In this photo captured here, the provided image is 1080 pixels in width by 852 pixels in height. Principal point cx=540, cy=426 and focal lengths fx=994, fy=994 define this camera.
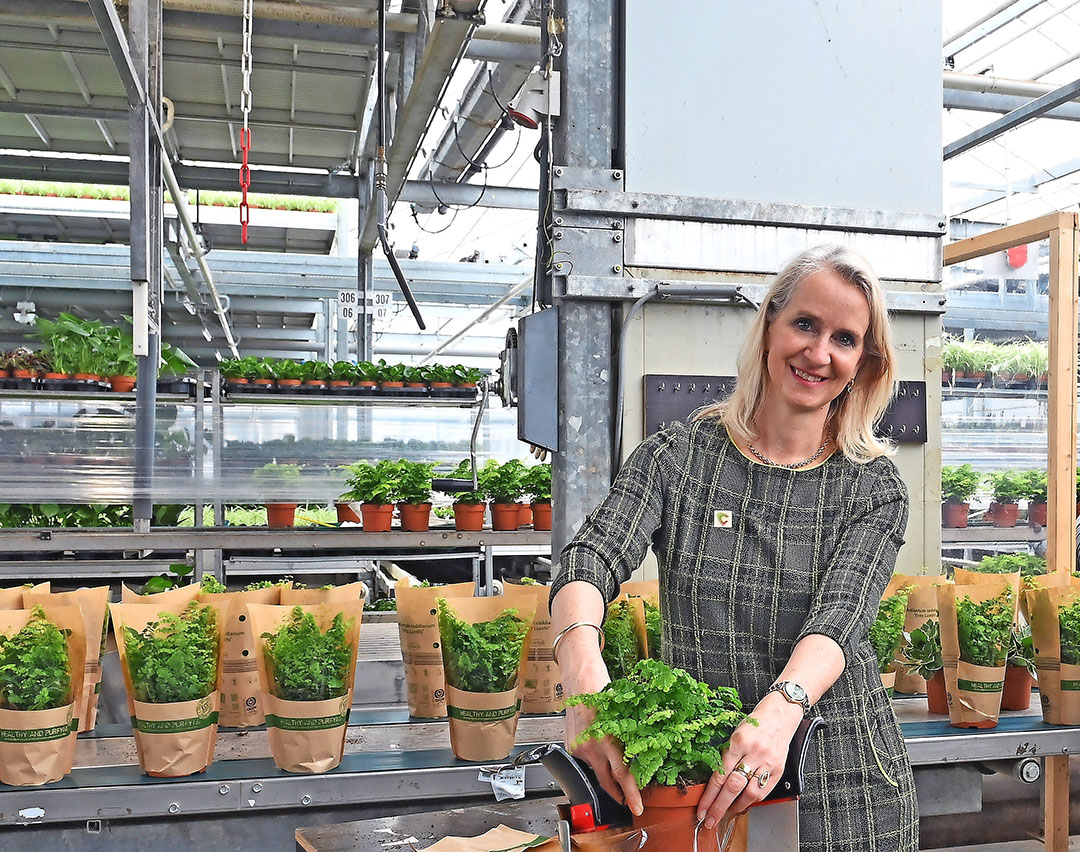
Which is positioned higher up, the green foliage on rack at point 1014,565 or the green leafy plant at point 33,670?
the green leafy plant at point 33,670

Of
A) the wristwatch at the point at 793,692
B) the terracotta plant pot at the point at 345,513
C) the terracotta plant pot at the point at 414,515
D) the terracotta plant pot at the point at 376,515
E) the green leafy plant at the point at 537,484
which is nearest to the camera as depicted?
the wristwatch at the point at 793,692

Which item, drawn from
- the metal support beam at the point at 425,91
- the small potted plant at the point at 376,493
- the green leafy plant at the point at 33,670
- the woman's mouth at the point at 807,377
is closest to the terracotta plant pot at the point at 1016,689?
the woman's mouth at the point at 807,377

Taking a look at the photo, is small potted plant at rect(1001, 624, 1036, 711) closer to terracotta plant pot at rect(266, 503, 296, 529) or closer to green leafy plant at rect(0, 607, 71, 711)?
green leafy plant at rect(0, 607, 71, 711)

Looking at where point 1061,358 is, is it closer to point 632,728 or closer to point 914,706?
point 914,706

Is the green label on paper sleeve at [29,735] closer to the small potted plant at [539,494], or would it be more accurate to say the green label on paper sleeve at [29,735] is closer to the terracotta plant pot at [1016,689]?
the terracotta plant pot at [1016,689]

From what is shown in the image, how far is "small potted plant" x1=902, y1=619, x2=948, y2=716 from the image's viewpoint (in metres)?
2.22

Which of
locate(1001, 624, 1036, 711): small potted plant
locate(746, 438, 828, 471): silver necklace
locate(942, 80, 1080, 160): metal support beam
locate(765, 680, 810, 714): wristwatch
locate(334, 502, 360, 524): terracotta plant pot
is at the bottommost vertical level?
locate(1001, 624, 1036, 711): small potted plant

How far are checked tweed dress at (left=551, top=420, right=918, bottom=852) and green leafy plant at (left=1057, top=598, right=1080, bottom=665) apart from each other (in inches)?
31.0

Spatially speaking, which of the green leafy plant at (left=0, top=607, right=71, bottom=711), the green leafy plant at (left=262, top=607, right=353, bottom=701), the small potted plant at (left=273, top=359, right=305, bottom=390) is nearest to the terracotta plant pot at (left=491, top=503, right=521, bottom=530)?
the small potted plant at (left=273, top=359, right=305, bottom=390)

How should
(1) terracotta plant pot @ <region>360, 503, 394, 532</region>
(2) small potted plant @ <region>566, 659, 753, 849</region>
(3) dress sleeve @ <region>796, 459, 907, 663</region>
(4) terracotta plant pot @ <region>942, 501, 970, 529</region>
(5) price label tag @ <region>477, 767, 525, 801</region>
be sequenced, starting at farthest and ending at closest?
(4) terracotta plant pot @ <region>942, 501, 970, 529</region>
(1) terracotta plant pot @ <region>360, 503, 394, 532</region>
(5) price label tag @ <region>477, 767, 525, 801</region>
(3) dress sleeve @ <region>796, 459, 907, 663</region>
(2) small potted plant @ <region>566, 659, 753, 849</region>

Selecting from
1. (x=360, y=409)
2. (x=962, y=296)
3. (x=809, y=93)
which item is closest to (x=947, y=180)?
(x=962, y=296)

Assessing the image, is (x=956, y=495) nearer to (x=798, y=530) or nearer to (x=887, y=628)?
(x=887, y=628)

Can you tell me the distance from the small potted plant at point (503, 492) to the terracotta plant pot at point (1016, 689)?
315 centimetres

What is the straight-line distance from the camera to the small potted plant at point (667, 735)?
1033 mm
